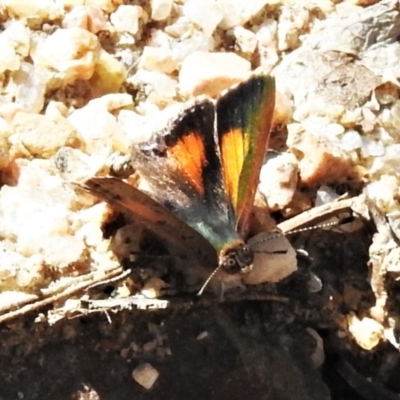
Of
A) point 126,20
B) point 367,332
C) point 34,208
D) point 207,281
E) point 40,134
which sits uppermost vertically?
point 126,20

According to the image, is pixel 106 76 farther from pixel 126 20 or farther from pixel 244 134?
pixel 244 134

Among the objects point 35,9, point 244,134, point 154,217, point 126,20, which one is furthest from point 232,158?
point 35,9

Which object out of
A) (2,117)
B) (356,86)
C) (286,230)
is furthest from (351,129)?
(2,117)

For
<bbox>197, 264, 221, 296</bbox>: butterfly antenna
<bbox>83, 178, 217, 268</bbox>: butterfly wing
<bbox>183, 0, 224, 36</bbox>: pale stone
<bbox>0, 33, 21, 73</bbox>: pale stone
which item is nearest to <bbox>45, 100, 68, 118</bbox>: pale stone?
<bbox>0, 33, 21, 73</bbox>: pale stone

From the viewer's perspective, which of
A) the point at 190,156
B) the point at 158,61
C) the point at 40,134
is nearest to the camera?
the point at 190,156

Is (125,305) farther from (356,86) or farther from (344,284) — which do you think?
(356,86)
